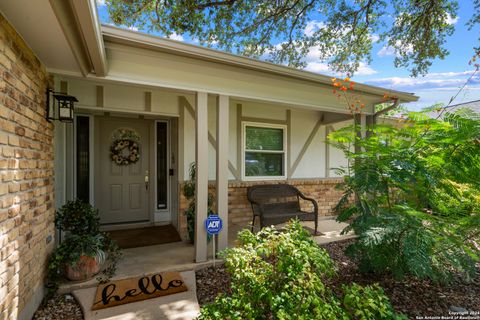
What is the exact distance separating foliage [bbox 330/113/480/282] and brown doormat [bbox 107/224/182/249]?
2.81 meters

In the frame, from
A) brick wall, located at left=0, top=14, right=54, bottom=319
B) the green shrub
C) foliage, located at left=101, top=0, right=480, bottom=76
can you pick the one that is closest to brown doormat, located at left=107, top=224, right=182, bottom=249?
brick wall, located at left=0, top=14, right=54, bottom=319

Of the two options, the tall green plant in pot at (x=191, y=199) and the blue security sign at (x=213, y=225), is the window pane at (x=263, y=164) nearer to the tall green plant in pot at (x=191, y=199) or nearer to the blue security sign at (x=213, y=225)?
the tall green plant in pot at (x=191, y=199)

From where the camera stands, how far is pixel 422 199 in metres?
2.47

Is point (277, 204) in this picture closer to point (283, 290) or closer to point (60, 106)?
point (283, 290)

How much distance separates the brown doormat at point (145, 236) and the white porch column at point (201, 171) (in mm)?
1066

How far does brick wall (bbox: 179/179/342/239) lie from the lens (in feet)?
13.8

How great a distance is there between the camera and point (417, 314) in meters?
2.17

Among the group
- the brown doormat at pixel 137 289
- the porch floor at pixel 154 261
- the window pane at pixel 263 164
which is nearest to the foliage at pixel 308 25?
the window pane at pixel 263 164

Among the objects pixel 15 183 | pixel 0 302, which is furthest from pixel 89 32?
pixel 0 302

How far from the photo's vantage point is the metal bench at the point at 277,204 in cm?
408

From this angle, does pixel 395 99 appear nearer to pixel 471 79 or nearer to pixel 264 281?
pixel 471 79

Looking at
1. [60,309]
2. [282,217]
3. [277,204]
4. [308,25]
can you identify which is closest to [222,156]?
[282,217]

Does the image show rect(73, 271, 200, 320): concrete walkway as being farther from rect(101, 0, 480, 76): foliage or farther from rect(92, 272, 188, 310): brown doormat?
rect(101, 0, 480, 76): foliage

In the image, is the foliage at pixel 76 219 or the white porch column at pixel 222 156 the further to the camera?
the white porch column at pixel 222 156
